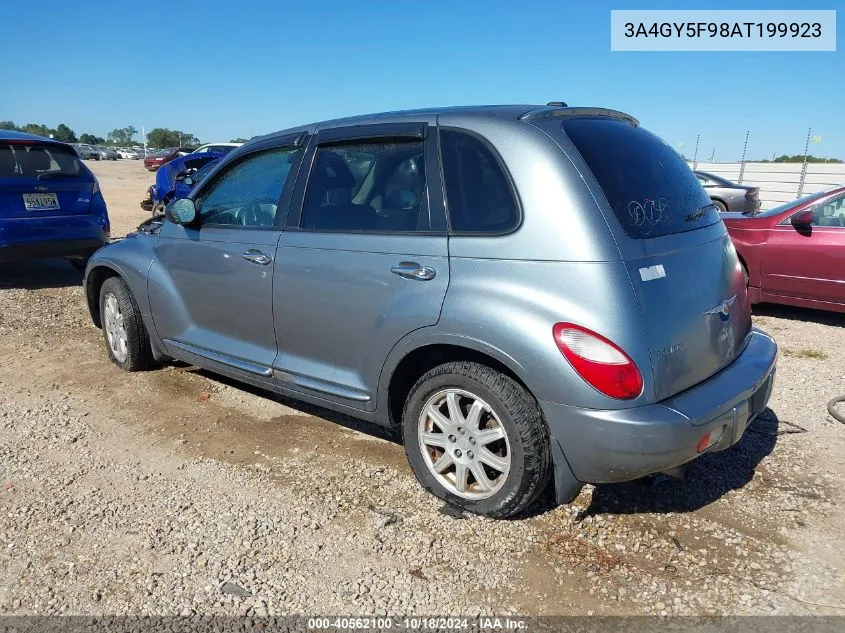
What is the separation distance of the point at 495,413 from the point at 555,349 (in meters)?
0.44

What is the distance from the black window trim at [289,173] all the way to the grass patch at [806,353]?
4.41 meters

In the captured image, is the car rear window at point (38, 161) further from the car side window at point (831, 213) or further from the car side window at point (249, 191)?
the car side window at point (831, 213)

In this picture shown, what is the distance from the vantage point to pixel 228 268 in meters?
3.97

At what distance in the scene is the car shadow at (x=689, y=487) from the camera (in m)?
3.22

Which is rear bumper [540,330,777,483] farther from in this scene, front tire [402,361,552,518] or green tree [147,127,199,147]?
green tree [147,127,199,147]

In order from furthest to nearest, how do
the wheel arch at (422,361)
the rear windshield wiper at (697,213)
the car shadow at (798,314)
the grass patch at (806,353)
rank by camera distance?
the car shadow at (798,314), the grass patch at (806,353), the rear windshield wiper at (697,213), the wheel arch at (422,361)

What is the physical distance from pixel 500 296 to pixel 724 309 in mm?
1089

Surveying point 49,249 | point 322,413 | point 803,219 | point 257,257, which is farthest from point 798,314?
point 49,249

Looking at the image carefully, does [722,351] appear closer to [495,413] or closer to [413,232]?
[495,413]

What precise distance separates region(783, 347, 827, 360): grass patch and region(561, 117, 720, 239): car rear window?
112 inches

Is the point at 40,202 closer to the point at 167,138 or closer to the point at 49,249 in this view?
the point at 49,249

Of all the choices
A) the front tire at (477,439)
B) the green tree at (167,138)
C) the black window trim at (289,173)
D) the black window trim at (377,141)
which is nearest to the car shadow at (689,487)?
the front tire at (477,439)

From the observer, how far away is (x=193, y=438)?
3.98 meters

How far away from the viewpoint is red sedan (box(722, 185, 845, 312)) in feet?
20.8
